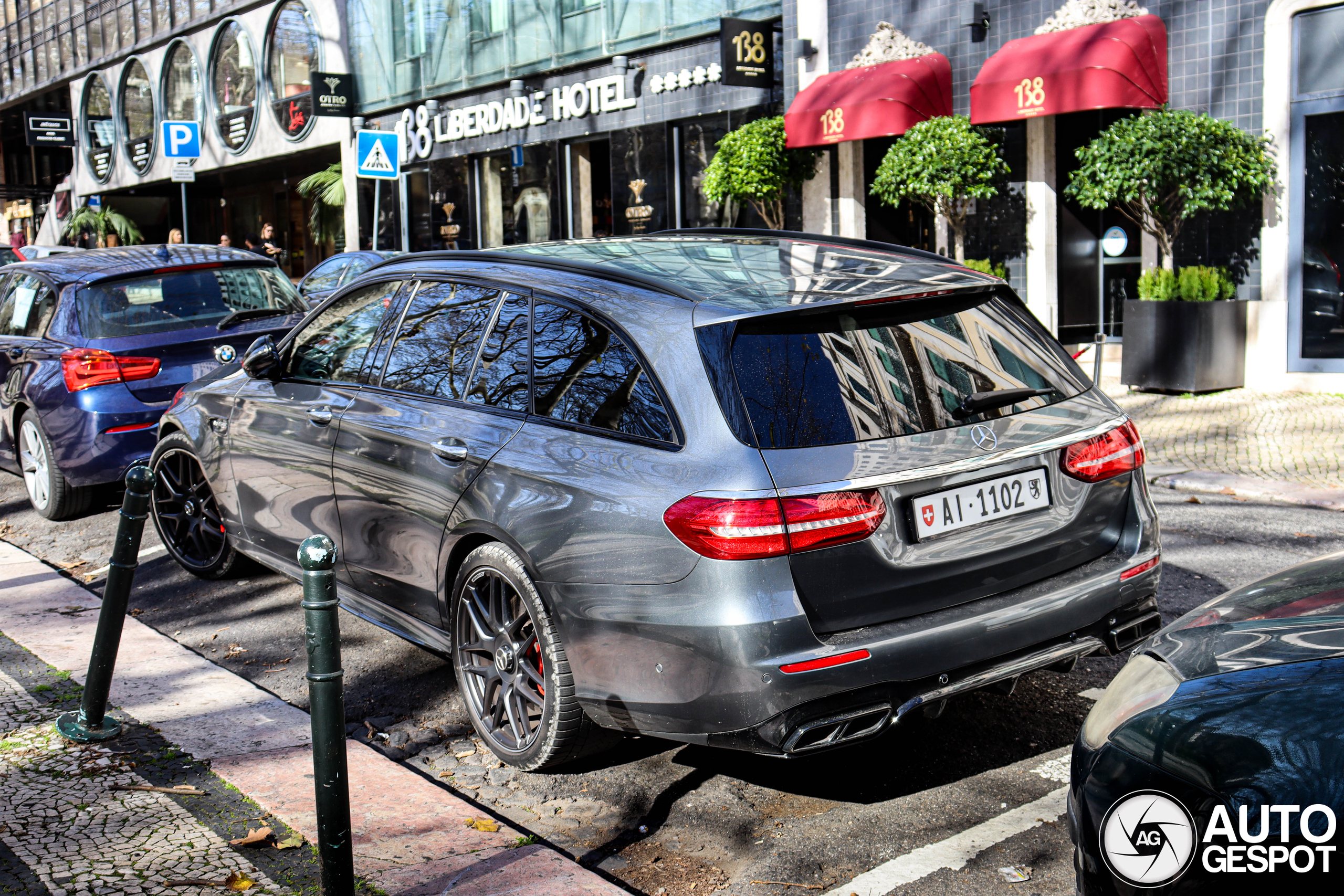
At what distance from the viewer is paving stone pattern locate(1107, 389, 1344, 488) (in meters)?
8.74

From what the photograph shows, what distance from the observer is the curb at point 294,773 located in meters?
3.16

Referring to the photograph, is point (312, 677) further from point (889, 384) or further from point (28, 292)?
point (28, 292)

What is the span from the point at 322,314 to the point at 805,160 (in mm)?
12442

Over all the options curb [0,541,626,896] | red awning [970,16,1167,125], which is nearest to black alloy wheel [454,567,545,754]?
curb [0,541,626,896]

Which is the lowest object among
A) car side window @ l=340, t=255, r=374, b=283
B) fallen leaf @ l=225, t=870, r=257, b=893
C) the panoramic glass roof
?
fallen leaf @ l=225, t=870, r=257, b=893

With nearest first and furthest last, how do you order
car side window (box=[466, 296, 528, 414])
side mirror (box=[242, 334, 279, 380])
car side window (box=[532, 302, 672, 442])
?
car side window (box=[532, 302, 672, 442]) < car side window (box=[466, 296, 528, 414]) < side mirror (box=[242, 334, 279, 380])

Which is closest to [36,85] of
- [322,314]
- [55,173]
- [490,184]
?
[55,173]

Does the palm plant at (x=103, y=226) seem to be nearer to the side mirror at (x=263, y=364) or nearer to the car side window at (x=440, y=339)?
the side mirror at (x=263, y=364)

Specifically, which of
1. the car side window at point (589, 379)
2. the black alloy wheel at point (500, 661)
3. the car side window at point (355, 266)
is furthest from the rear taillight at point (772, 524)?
the car side window at point (355, 266)

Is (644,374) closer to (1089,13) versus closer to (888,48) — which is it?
(1089,13)

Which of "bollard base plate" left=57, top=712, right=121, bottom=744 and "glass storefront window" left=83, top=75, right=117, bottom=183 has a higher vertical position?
"glass storefront window" left=83, top=75, right=117, bottom=183

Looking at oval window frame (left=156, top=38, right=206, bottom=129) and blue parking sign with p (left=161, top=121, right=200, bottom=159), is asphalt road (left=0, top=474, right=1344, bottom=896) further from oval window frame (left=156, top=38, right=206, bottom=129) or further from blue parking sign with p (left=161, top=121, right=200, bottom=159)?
oval window frame (left=156, top=38, right=206, bottom=129)

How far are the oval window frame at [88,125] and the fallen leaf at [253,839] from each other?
3963 centimetres

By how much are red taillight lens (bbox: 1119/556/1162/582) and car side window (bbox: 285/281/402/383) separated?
9.24ft
